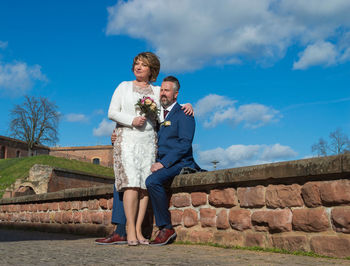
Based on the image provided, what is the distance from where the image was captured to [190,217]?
175 inches

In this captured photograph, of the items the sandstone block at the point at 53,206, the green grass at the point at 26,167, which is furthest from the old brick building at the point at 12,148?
the sandstone block at the point at 53,206

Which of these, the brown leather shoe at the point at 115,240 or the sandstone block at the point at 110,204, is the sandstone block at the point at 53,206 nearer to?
the sandstone block at the point at 110,204

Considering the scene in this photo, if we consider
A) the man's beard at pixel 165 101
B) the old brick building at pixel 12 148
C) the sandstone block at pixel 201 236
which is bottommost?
the sandstone block at pixel 201 236

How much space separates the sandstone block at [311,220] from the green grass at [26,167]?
2447cm

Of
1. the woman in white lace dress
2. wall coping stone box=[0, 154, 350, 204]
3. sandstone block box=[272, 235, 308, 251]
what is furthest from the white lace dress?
sandstone block box=[272, 235, 308, 251]

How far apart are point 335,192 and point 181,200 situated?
6.19ft

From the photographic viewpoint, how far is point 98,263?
287 centimetres

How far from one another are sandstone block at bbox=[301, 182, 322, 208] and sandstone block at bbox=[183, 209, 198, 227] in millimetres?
1395

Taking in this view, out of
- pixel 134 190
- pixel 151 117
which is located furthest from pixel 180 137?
pixel 134 190

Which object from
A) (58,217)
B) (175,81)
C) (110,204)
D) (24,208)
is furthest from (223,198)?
(24,208)

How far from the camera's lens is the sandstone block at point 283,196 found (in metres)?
3.43

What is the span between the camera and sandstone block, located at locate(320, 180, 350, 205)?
10.2 feet

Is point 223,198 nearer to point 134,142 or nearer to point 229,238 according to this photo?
point 229,238

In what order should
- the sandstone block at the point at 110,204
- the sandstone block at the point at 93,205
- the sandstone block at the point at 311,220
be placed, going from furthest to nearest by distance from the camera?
the sandstone block at the point at 93,205 < the sandstone block at the point at 110,204 < the sandstone block at the point at 311,220
